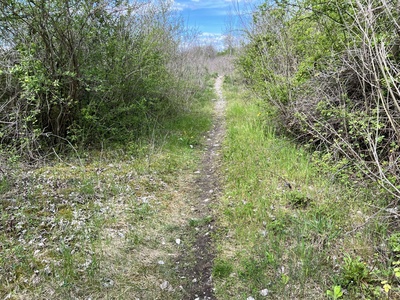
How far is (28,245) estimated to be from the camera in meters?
3.17

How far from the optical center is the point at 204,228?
385cm

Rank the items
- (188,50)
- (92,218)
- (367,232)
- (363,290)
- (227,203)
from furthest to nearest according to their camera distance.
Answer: (188,50), (227,203), (92,218), (367,232), (363,290)

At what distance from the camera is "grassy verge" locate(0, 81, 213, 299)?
2.79m

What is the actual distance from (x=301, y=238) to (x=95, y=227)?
8.19ft

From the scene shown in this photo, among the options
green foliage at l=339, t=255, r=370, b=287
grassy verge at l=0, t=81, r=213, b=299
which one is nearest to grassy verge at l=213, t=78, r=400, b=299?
green foliage at l=339, t=255, r=370, b=287

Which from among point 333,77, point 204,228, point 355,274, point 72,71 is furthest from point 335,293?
point 72,71

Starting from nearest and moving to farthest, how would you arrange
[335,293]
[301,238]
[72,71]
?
[335,293], [301,238], [72,71]

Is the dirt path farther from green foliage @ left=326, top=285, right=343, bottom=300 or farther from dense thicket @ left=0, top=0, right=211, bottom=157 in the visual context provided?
dense thicket @ left=0, top=0, right=211, bottom=157

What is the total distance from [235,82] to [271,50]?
425 inches

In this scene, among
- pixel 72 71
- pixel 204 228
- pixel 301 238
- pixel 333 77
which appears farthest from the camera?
pixel 72 71

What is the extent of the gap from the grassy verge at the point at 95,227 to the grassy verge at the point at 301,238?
2.26 ft

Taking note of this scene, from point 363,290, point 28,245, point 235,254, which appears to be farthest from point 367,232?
point 28,245

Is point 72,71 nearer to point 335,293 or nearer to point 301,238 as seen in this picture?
point 301,238

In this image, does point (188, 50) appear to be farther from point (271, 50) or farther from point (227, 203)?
point (227, 203)
